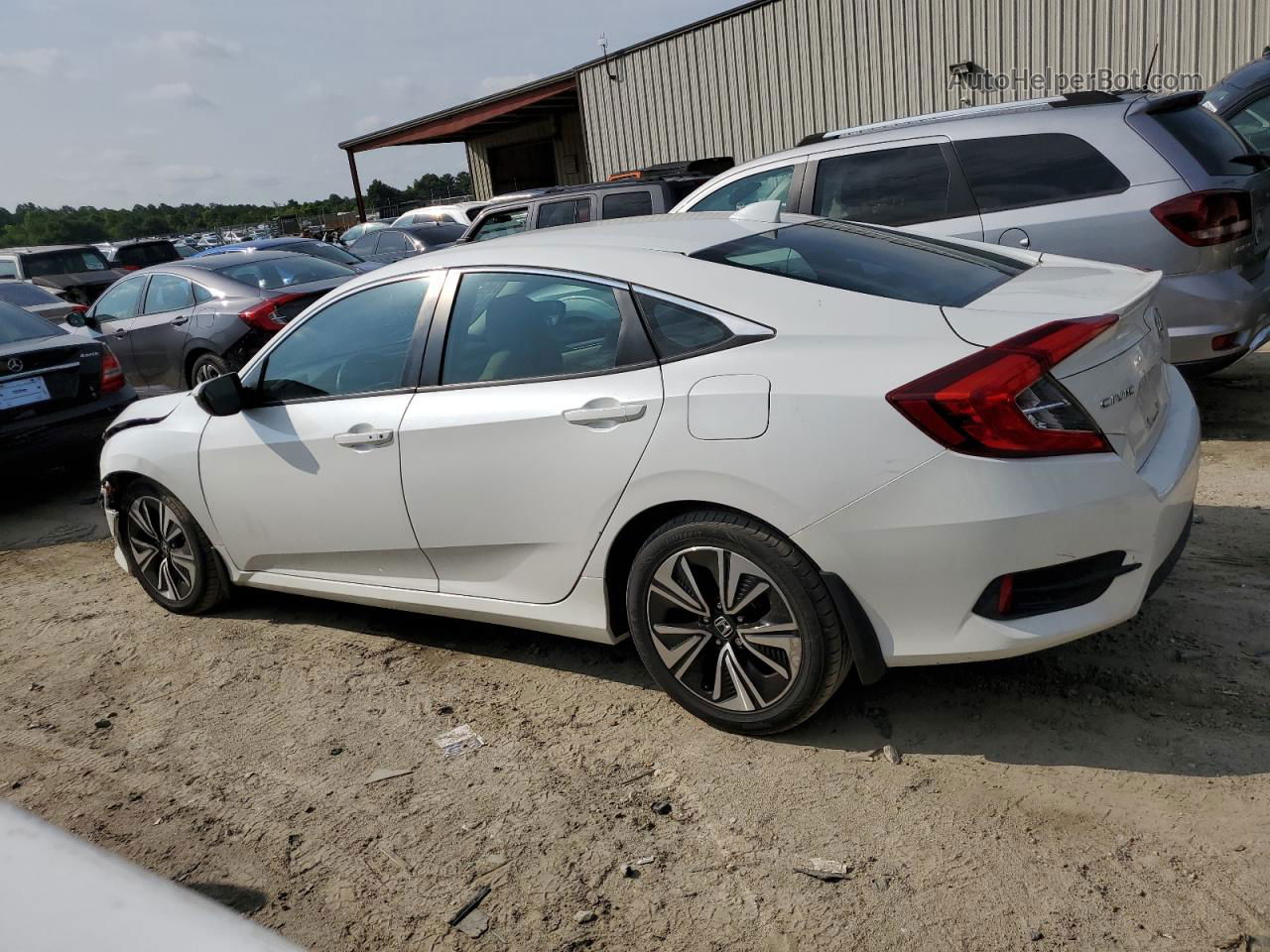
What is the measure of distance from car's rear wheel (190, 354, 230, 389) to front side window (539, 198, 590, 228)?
3227mm

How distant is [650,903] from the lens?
8.49 feet

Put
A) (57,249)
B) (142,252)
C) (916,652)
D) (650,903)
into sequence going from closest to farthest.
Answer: (650,903), (916,652), (57,249), (142,252)

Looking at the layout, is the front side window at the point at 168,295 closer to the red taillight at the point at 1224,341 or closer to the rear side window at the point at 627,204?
the rear side window at the point at 627,204

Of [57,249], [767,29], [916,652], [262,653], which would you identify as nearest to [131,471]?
[262,653]

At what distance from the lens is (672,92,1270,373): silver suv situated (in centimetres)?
531

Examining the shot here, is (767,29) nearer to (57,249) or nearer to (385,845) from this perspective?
(57,249)

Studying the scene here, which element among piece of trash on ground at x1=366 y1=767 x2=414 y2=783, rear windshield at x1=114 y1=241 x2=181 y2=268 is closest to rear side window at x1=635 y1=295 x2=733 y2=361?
piece of trash on ground at x1=366 y1=767 x2=414 y2=783

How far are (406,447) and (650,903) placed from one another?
1.79m

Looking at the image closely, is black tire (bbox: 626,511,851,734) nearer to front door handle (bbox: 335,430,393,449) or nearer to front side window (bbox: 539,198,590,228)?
front door handle (bbox: 335,430,393,449)

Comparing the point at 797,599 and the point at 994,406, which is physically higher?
the point at 994,406

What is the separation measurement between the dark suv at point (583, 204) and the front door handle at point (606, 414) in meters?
6.23

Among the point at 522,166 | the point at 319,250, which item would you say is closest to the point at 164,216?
the point at 522,166

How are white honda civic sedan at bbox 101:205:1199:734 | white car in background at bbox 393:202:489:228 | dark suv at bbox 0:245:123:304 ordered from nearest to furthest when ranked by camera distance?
1. white honda civic sedan at bbox 101:205:1199:734
2. white car in background at bbox 393:202:489:228
3. dark suv at bbox 0:245:123:304

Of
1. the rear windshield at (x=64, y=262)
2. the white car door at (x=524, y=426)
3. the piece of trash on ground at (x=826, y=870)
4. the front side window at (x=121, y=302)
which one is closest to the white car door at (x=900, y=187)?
the white car door at (x=524, y=426)
